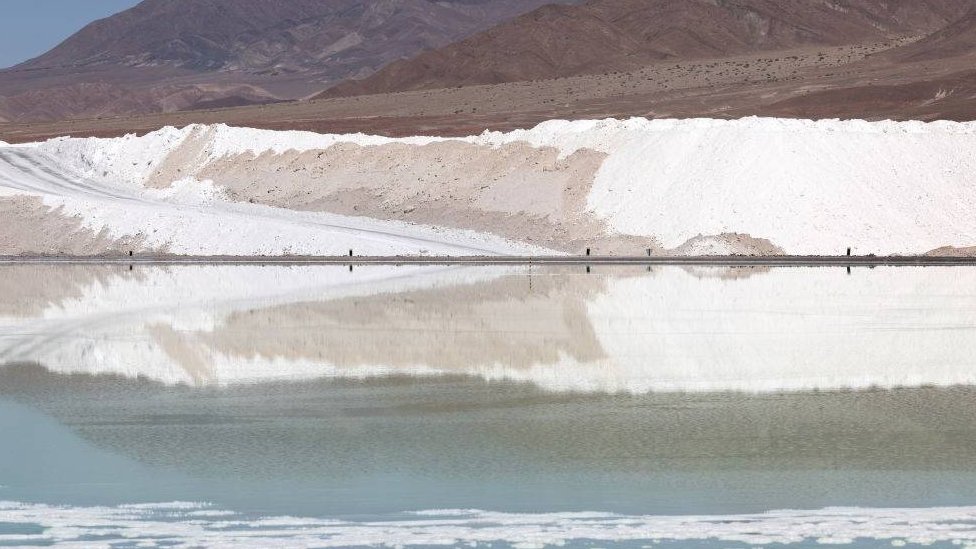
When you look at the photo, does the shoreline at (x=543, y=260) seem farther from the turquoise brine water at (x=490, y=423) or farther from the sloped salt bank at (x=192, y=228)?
the turquoise brine water at (x=490, y=423)

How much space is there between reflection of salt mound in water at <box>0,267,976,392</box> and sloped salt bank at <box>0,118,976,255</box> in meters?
14.1

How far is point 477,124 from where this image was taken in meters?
117

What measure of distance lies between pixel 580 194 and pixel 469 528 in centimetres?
5006

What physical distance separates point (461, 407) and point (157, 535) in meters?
7.43

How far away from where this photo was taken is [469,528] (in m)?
12.0

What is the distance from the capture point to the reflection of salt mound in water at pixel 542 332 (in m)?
22.0

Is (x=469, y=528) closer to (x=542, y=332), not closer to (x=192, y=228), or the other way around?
(x=542, y=332)

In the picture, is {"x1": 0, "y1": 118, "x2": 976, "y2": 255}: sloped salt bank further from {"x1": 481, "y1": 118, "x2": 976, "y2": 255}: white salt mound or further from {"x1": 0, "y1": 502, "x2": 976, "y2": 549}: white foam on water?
{"x1": 0, "y1": 502, "x2": 976, "y2": 549}: white foam on water

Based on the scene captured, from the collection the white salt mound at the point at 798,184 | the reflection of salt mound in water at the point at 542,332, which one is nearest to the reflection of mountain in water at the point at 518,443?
the reflection of salt mound in water at the point at 542,332

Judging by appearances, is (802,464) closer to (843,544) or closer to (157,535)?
(843,544)

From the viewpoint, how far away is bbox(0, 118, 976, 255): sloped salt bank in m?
55.5

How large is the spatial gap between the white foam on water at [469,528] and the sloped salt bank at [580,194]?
139 ft

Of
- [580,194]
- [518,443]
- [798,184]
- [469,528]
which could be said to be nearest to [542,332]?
[518,443]

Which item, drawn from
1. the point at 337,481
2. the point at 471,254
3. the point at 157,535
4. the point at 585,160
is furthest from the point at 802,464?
the point at 585,160
